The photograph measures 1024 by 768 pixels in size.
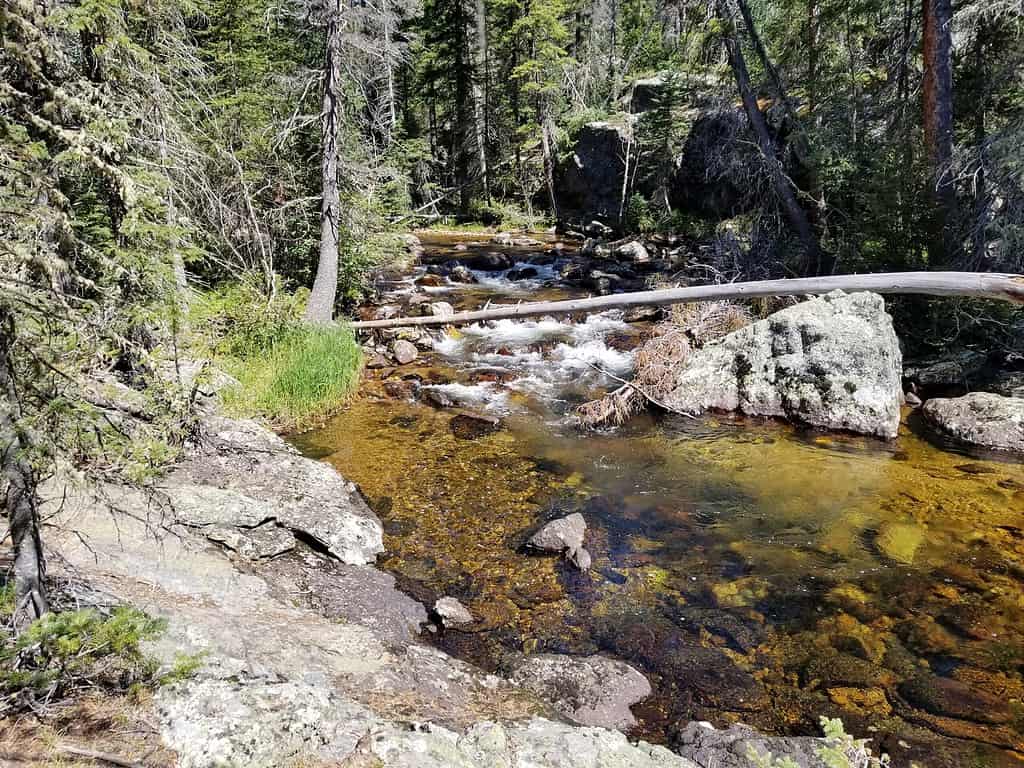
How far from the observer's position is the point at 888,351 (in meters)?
10.6

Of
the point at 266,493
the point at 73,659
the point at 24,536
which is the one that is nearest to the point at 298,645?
the point at 73,659

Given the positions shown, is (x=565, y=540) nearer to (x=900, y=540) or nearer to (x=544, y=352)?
(x=900, y=540)

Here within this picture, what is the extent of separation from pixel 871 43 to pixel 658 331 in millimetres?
9110

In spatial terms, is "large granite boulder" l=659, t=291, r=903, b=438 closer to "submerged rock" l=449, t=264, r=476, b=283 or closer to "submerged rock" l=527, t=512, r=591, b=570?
"submerged rock" l=527, t=512, r=591, b=570

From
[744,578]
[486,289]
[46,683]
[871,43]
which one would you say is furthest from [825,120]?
[46,683]

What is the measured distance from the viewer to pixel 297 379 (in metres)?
10.5

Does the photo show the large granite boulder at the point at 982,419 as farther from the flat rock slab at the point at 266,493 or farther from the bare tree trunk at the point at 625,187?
the bare tree trunk at the point at 625,187

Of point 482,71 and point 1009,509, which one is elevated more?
point 482,71

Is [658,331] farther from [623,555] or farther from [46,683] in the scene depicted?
[46,683]

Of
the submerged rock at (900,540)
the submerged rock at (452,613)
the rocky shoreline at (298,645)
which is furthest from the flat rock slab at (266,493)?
the submerged rock at (900,540)

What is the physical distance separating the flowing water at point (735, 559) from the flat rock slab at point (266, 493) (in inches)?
17.6

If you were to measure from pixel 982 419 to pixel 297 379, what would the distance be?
422 inches

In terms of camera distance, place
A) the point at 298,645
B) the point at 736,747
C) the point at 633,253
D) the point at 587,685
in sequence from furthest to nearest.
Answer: the point at 633,253 < the point at 587,685 < the point at 298,645 < the point at 736,747

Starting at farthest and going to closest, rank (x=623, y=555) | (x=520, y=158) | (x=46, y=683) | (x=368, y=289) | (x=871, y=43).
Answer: (x=520, y=158), (x=368, y=289), (x=871, y=43), (x=623, y=555), (x=46, y=683)
